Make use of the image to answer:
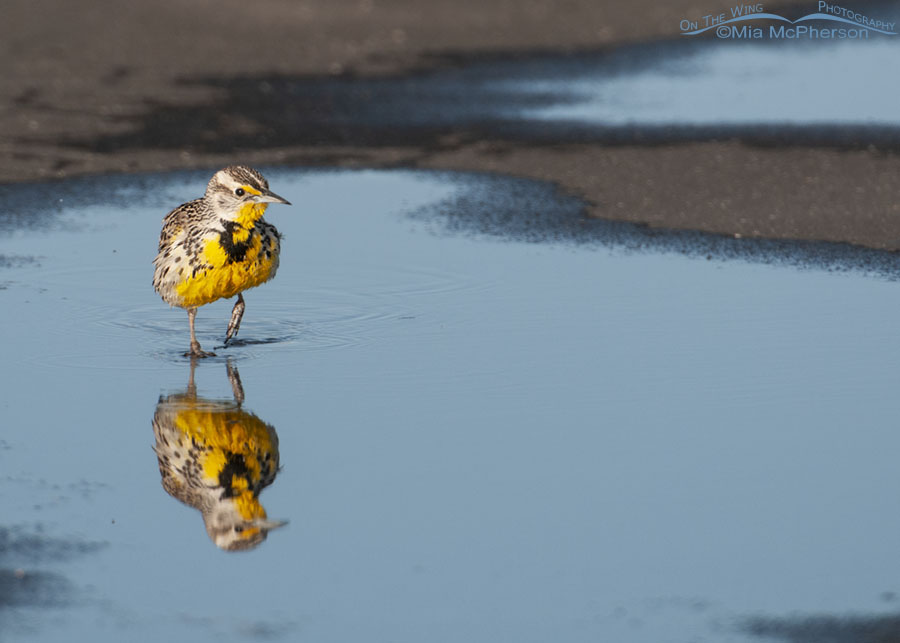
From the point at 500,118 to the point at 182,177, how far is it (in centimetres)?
357

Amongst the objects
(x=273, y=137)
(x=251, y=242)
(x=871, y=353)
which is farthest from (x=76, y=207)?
(x=871, y=353)

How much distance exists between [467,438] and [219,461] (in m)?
1.10

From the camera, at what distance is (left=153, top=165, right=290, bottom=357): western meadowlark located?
8570 millimetres

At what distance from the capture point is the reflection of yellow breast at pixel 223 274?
856cm

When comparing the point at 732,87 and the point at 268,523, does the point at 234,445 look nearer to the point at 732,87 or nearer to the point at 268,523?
the point at 268,523

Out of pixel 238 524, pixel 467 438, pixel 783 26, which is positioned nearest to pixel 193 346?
pixel 467 438

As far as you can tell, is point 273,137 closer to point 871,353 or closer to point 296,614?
point 871,353

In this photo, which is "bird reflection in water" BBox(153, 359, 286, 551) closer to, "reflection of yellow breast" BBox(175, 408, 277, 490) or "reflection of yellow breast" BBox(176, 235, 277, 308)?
"reflection of yellow breast" BBox(175, 408, 277, 490)

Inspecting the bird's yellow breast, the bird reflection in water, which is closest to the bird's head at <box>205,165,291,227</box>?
the bird reflection in water

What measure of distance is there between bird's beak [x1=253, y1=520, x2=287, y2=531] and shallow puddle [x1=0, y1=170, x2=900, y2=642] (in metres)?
0.05

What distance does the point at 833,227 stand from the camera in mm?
11461

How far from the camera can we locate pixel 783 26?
2072cm

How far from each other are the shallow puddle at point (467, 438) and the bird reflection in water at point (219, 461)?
51mm

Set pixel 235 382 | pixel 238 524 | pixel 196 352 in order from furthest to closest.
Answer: pixel 196 352
pixel 235 382
pixel 238 524
